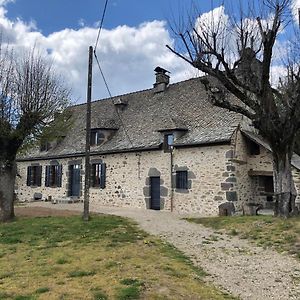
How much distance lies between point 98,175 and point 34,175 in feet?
21.4

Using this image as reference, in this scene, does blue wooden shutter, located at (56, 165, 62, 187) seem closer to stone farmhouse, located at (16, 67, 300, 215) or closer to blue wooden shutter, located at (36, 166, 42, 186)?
stone farmhouse, located at (16, 67, 300, 215)

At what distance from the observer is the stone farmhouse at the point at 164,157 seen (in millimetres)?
16250

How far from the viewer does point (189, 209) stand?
16844 mm

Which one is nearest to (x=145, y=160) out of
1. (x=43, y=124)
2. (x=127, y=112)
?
(x=127, y=112)

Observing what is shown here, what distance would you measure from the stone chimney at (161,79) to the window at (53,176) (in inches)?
321

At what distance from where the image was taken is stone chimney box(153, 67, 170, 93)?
72.9 feet

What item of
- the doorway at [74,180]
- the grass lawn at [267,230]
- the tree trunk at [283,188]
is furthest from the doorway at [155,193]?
the tree trunk at [283,188]

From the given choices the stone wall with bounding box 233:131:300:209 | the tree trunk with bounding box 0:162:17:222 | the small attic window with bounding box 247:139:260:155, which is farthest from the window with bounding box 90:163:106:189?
the small attic window with bounding box 247:139:260:155

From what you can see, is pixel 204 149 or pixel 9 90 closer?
pixel 9 90

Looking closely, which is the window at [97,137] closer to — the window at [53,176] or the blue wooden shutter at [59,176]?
the blue wooden shutter at [59,176]

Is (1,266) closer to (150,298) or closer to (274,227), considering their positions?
(150,298)

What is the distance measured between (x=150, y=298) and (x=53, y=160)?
19879 millimetres

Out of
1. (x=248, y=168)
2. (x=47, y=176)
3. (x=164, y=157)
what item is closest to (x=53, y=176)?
(x=47, y=176)

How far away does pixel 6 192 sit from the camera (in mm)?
13250
